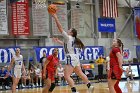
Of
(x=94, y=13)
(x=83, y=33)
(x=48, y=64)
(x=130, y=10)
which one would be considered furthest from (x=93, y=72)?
(x=48, y=64)

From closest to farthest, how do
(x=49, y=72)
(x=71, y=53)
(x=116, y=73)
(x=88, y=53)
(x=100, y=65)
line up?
(x=116, y=73) → (x=71, y=53) → (x=49, y=72) → (x=100, y=65) → (x=88, y=53)

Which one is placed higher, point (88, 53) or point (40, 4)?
point (40, 4)

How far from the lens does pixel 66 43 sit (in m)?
10.4

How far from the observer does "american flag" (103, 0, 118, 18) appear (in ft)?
111

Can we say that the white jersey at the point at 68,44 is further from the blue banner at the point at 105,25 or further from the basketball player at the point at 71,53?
the blue banner at the point at 105,25

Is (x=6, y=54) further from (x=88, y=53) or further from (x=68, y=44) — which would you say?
(x=68, y=44)

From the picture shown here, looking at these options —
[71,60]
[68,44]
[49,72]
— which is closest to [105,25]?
[49,72]

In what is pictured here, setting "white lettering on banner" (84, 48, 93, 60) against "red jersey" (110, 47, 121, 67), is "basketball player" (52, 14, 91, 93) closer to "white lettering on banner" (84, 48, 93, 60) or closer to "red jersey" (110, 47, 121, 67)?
"red jersey" (110, 47, 121, 67)

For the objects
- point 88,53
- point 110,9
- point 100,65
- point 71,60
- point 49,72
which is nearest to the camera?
point 71,60

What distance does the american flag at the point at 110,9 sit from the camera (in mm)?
33812

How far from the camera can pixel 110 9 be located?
3400 cm

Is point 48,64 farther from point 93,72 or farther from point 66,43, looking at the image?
point 93,72

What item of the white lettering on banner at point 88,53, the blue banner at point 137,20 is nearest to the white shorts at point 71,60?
the white lettering on banner at point 88,53

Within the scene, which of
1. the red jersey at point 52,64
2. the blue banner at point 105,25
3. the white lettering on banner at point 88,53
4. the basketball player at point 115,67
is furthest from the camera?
the blue banner at point 105,25
